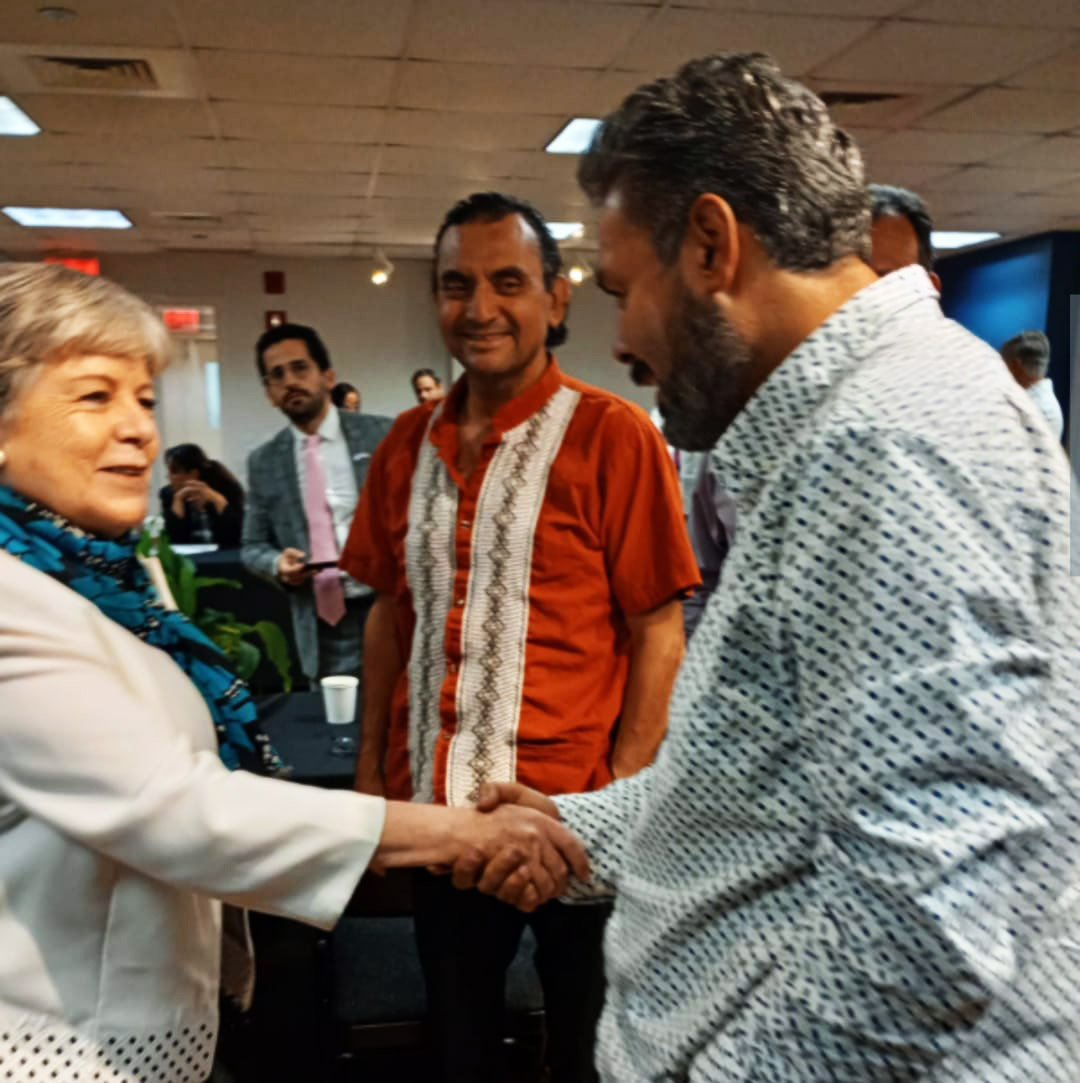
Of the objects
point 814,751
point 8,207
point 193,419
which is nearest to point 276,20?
point 814,751

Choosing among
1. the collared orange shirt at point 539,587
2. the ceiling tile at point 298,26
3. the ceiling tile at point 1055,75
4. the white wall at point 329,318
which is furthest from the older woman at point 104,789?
the white wall at point 329,318

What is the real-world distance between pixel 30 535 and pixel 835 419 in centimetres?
89

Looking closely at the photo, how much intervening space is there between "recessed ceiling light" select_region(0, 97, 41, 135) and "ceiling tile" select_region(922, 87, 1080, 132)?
4.93 m

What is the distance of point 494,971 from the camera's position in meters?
1.66

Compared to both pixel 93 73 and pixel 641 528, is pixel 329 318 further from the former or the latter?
pixel 641 528

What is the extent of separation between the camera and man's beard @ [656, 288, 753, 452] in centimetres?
86

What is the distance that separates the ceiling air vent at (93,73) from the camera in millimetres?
4473

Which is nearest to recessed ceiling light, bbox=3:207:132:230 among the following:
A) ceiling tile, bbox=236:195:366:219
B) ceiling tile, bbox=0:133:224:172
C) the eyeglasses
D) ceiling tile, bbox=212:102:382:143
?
ceiling tile, bbox=236:195:366:219

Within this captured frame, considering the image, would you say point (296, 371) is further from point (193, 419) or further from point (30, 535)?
point (193, 419)

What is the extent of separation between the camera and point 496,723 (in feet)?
5.21

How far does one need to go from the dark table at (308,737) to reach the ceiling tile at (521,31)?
2.77 metres

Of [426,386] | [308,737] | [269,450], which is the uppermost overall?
[426,386]

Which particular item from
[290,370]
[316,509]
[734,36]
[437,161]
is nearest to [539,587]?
[316,509]

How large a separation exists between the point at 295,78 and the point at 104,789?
4479 mm
